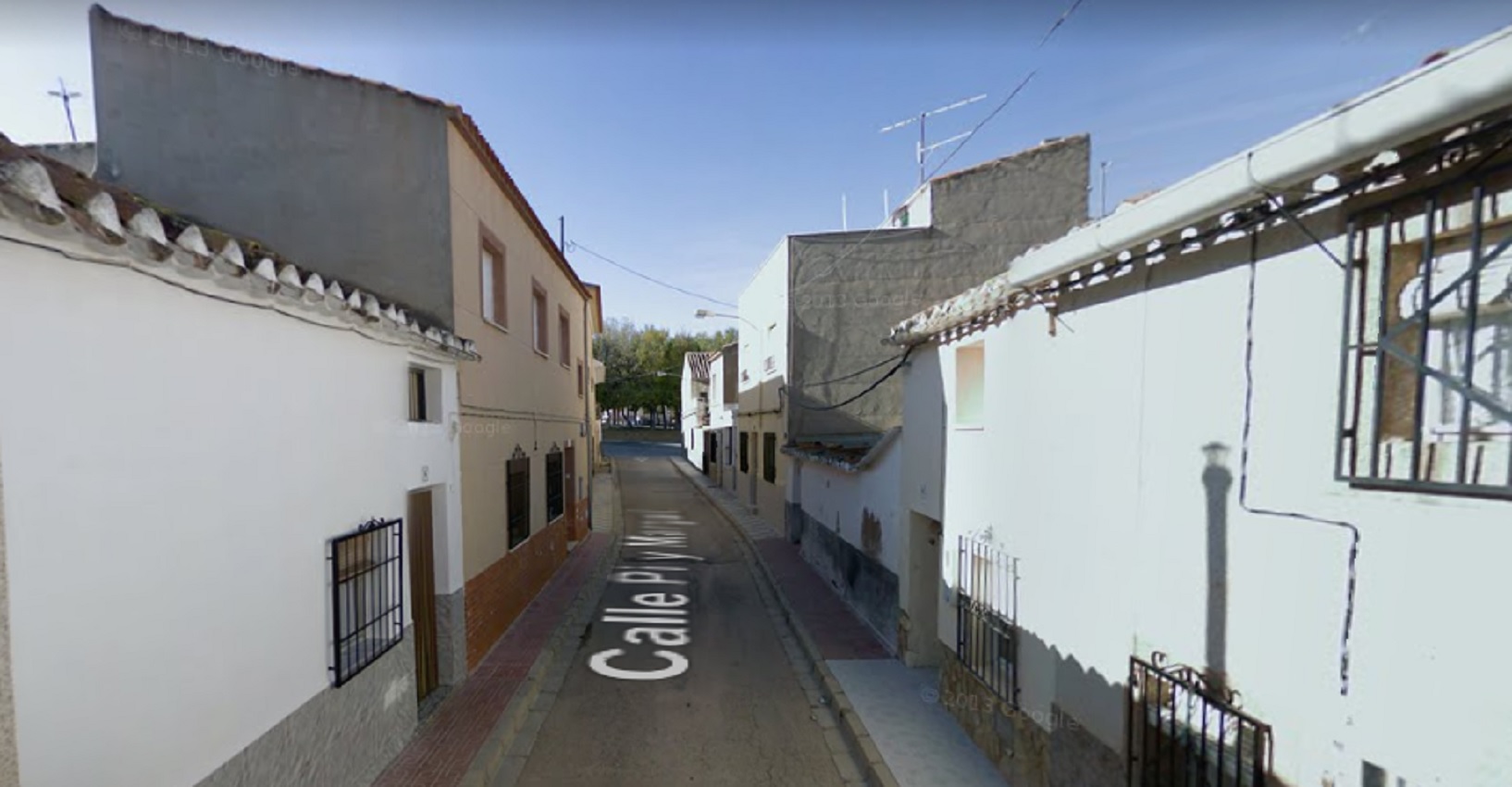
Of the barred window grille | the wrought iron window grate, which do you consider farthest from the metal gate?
the barred window grille

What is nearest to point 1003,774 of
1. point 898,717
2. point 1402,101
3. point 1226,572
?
point 898,717

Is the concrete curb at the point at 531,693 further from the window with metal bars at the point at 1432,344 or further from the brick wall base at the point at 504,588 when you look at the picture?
the window with metal bars at the point at 1432,344

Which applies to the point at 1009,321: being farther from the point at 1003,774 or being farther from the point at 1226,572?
the point at 1003,774

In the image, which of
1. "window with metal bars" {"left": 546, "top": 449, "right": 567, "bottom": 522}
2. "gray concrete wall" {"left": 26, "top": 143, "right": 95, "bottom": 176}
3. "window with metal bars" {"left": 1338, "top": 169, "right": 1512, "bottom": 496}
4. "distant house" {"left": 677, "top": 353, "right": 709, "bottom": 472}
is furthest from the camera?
"distant house" {"left": 677, "top": 353, "right": 709, "bottom": 472}

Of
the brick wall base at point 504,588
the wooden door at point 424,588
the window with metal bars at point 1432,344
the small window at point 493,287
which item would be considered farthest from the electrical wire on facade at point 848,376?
the window with metal bars at point 1432,344

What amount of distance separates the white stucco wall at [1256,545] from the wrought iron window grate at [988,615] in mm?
235

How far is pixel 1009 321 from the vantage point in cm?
491

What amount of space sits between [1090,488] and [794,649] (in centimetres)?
546

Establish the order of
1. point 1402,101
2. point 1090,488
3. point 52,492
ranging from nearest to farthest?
point 1402,101, point 52,492, point 1090,488

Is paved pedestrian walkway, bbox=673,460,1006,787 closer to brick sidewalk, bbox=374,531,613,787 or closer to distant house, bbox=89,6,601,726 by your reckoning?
brick sidewalk, bbox=374,531,613,787

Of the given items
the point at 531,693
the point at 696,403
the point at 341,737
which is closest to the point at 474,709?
the point at 531,693

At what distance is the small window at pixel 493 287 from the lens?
7.61 metres

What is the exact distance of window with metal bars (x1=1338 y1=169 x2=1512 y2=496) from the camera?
6.43 ft

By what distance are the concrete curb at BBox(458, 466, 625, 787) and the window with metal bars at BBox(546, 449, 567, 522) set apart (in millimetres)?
1473
